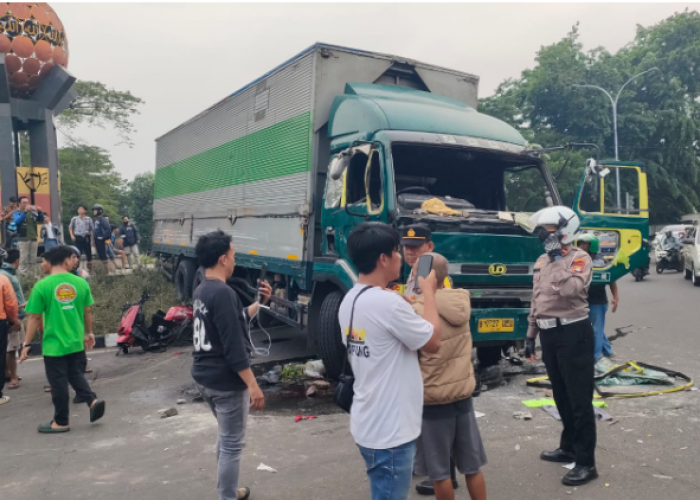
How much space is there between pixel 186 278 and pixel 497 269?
294 inches

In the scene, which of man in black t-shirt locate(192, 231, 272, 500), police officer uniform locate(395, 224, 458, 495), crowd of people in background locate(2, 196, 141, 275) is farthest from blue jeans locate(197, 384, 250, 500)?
crowd of people in background locate(2, 196, 141, 275)

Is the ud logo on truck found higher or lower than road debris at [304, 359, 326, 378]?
higher

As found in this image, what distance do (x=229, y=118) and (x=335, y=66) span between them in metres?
3.05

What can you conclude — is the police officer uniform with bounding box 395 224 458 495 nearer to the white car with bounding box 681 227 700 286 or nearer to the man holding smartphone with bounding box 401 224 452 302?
the man holding smartphone with bounding box 401 224 452 302

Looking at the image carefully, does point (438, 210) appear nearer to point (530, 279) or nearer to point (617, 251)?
point (530, 279)

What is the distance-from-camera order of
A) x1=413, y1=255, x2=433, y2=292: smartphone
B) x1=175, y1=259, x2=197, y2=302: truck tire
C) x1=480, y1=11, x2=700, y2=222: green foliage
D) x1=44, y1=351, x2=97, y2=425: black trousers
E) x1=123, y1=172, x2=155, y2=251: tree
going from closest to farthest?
x1=413, y1=255, x2=433, y2=292: smartphone
x1=44, y1=351, x2=97, y2=425: black trousers
x1=175, y1=259, x2=197, y2=302: truck tire
x1=480, y1=11, x2=700, y2=222: green foliage
x1=123, y1=172, x2=155, y2=251: tree

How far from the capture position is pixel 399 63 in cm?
750

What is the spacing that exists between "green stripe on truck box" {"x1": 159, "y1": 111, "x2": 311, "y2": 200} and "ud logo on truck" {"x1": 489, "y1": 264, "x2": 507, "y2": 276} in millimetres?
2512

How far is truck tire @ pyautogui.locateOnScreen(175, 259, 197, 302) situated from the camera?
37.8 feet

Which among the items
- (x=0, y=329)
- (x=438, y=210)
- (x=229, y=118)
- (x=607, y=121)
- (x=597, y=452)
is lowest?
(x=597, y=452)

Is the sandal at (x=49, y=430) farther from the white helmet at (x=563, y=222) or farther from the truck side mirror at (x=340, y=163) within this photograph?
the white helmet at (x=563, y=222)

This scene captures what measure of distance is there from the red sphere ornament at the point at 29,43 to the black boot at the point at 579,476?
16.7 m

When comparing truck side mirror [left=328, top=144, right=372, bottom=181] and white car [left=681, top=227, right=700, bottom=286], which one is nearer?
truck side mirror [left=328, top=144, right=372, bottom=181]

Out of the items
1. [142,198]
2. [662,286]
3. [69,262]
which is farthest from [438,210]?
[142,198]
